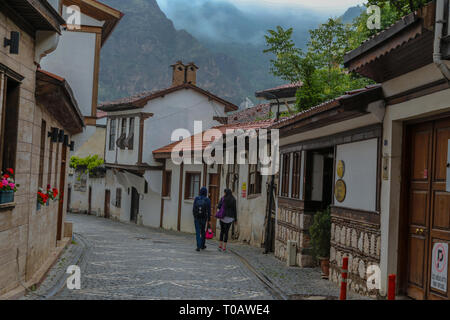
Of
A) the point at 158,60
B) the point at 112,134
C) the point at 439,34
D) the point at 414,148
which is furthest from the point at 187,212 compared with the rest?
the point at 158,60

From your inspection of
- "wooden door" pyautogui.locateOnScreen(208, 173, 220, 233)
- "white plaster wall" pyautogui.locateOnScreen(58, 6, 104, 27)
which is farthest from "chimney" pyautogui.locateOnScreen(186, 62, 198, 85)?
"white plaster wall" pyautogui.locateOnScreen(58, 6, 104, 27)

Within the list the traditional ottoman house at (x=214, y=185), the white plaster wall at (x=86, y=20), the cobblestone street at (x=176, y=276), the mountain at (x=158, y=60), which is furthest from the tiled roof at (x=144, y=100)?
the mountain at (x=158, y=60)

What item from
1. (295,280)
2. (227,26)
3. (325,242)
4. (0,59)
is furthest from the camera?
(227,26)

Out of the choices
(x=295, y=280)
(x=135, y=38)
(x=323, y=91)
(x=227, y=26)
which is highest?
(x=227, y=26)

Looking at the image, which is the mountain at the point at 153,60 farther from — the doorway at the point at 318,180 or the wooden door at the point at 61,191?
the doorway at the point at 318,180

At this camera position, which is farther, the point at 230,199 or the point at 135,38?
the point at 135,38

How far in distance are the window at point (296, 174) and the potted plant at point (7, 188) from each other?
274 inches

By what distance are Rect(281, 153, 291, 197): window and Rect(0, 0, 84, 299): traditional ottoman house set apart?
5.78m

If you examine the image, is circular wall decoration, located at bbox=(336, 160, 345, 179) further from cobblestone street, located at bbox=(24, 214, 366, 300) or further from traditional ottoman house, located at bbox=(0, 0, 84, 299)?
traditional ottoman house, located at bbox=(0, 0, 84, 299)

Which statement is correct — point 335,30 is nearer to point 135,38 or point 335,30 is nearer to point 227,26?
point 135,38

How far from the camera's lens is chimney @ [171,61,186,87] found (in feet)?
101

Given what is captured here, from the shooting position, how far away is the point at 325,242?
10.9 metres
